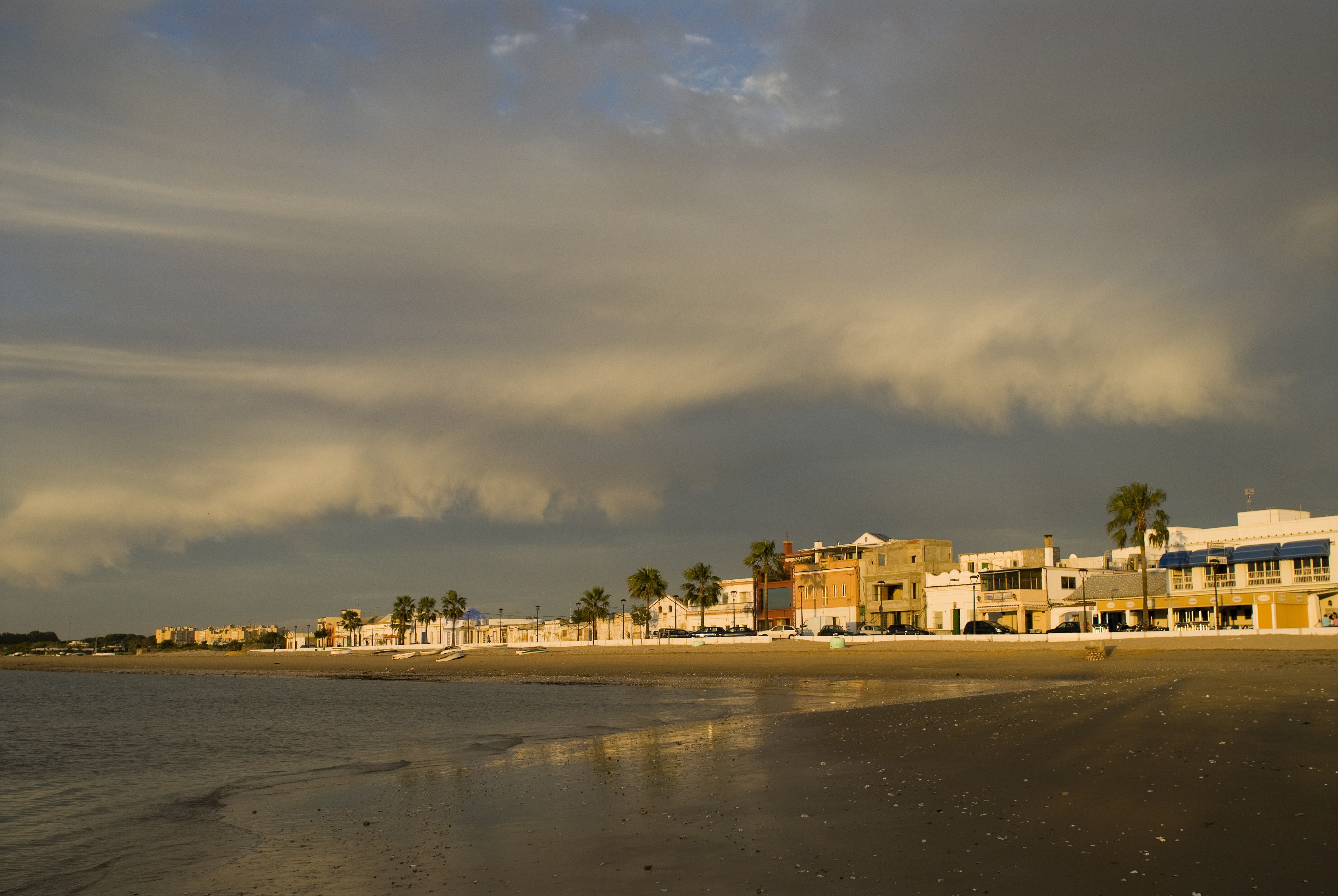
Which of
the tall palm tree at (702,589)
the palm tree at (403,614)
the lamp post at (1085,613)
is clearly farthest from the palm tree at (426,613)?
the lamp post at (1085,613)

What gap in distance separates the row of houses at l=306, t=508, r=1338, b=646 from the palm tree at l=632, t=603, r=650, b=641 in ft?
11.3

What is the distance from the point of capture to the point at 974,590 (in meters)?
89.4

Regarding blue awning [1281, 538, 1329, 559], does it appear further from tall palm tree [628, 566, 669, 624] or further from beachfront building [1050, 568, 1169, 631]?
tall palm tree [628, 566, 669, 624]

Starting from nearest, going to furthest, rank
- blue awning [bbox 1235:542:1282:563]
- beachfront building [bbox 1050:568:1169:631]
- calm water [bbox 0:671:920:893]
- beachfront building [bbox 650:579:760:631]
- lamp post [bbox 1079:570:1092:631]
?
calm water [bbox 0:671:920:893], blue awning [bbox 1235:542:1282:563], lamp post [bbox 1079:570:1092:631], beachfront building [bbox 1050:568:1169:631], beachfront building [bbox 650:579:760:631]

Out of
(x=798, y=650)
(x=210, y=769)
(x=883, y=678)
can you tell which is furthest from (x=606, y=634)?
(x=210, y=769)

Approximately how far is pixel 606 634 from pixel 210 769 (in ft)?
405

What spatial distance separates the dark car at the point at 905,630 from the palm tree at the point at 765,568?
63.8 ft

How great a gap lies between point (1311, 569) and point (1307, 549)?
1.67 m

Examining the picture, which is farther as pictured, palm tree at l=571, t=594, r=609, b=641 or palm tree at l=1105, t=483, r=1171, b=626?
palm tree at l=571, t=594, r=609, b=641

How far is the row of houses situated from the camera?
221 feet

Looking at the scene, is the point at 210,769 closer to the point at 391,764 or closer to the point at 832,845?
the point at 391,764

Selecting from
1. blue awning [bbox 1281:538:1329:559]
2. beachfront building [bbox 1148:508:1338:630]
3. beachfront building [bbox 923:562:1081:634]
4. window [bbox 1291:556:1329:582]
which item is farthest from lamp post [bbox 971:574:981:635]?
window [bbox 1291:556:1329:582]

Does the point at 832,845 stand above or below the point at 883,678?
above

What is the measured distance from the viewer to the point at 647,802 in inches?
621
